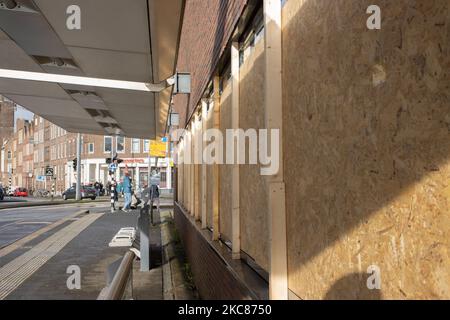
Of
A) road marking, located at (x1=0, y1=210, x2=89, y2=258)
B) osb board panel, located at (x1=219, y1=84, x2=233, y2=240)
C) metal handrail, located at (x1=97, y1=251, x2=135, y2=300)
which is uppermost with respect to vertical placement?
osb board panel, located at (x1=219, y1=84, x2=233, y2=240)

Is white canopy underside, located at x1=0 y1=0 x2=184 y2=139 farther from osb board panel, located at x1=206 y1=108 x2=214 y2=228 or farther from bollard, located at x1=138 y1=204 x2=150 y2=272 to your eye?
bollard, located at x1=138 y1=204 x2=150 y2=272

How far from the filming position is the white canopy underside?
13.4 ft

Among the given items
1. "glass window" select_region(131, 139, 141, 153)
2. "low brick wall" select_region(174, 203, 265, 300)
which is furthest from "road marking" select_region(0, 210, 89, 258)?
"glass window" select_region(131, 139, 141, 153)

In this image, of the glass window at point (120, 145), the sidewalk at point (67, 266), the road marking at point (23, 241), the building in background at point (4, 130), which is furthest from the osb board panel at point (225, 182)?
the building in background at point (4, 130)

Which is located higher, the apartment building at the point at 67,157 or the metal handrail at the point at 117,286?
the apartment building at the point at 67,157

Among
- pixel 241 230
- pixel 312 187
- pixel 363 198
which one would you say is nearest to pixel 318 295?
pixel 312 187

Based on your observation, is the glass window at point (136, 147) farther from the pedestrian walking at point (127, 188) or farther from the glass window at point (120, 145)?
the pedestrian walking at point (127, 188)

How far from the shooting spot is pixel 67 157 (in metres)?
60.0

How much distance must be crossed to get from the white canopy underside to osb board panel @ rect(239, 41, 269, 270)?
91 centimetres

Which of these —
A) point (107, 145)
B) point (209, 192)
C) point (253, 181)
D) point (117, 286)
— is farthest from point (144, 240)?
point (107, 145)

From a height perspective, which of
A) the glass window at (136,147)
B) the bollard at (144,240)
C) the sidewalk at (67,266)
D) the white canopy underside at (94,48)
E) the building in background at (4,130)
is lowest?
the sidewalk at (67,266)

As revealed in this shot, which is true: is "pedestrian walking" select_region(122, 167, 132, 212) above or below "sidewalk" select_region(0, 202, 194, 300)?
above

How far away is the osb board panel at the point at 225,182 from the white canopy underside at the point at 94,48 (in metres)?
0.79

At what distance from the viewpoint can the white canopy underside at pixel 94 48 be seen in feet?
13.4
